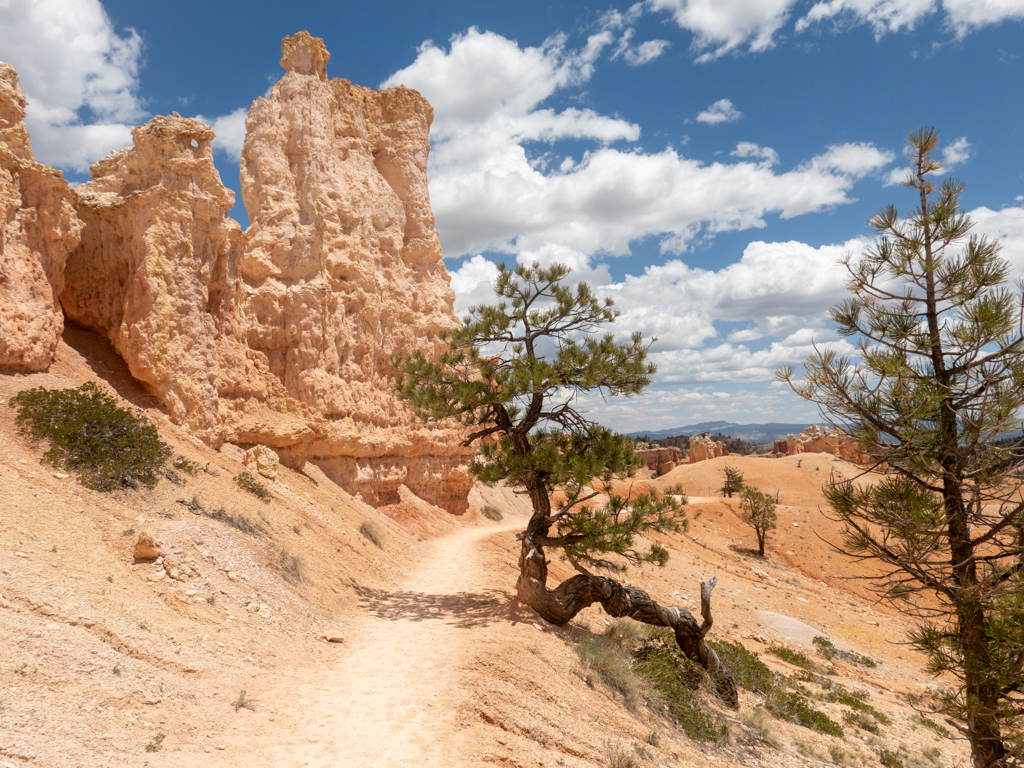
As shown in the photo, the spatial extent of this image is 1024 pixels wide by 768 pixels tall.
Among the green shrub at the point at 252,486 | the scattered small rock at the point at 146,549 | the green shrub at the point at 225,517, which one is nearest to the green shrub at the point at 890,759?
the green shrub at the point at 225,517

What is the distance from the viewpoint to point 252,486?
13.2 m

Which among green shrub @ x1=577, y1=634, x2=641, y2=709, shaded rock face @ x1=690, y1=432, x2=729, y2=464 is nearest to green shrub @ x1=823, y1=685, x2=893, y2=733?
green shrub @ x1=577, y1=634, x2=641, y2=709

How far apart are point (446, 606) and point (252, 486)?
5.70 meters

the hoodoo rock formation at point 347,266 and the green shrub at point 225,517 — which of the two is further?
the hoodoo rock formation at point 347,266

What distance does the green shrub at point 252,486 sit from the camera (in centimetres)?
1314

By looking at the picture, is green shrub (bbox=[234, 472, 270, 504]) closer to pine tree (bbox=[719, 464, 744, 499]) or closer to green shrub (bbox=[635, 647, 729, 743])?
green shrub (bbox=[635, 647, 729, 743])

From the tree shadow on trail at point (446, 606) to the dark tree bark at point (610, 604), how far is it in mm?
490

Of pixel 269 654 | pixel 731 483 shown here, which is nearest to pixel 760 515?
pixel 731 483

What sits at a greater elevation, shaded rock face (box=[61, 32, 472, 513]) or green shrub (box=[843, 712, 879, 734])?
shaded rock face (box=[61, 32, 472, 513])

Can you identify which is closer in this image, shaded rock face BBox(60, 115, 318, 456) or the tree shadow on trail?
the tree shadow on trail

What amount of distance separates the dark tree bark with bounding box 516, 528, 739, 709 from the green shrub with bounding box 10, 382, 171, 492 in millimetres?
7252

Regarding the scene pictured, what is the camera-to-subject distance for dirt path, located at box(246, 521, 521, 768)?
558cm

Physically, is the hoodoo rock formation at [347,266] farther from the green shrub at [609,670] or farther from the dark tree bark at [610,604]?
the green shrub at [609,670]

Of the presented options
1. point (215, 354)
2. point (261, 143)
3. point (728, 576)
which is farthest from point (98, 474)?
point (728, 576)
